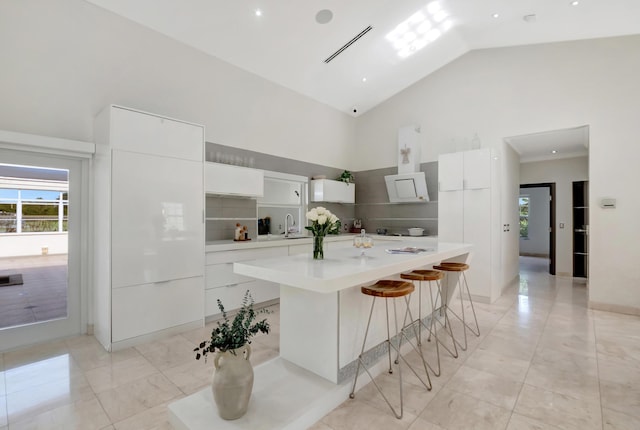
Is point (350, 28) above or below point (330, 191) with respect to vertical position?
above

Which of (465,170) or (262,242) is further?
(465,170)

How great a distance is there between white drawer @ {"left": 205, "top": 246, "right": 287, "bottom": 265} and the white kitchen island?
4.77 feet

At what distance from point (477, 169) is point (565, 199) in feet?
10.8

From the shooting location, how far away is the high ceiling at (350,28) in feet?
11.3

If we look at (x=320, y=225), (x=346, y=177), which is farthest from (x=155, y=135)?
(x=346, y=177)

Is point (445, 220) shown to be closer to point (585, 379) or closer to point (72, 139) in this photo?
point (585, 379)

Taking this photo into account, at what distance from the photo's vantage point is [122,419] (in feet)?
6.09

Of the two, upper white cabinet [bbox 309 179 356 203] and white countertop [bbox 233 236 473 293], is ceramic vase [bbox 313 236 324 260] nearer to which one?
white countertop [bbox 233 236 473 293]

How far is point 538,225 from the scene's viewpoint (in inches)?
374

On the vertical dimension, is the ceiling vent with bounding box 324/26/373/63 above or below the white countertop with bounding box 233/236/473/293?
above

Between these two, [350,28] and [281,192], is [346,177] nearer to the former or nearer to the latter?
[281,192]

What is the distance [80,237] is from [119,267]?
0.76 metres

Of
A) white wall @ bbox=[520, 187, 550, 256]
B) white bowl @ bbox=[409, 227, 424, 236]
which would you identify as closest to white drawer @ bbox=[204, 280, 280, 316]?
white bowl @ bbox=[409, 227, 424, 236]

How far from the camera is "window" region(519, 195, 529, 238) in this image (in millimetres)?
9727
